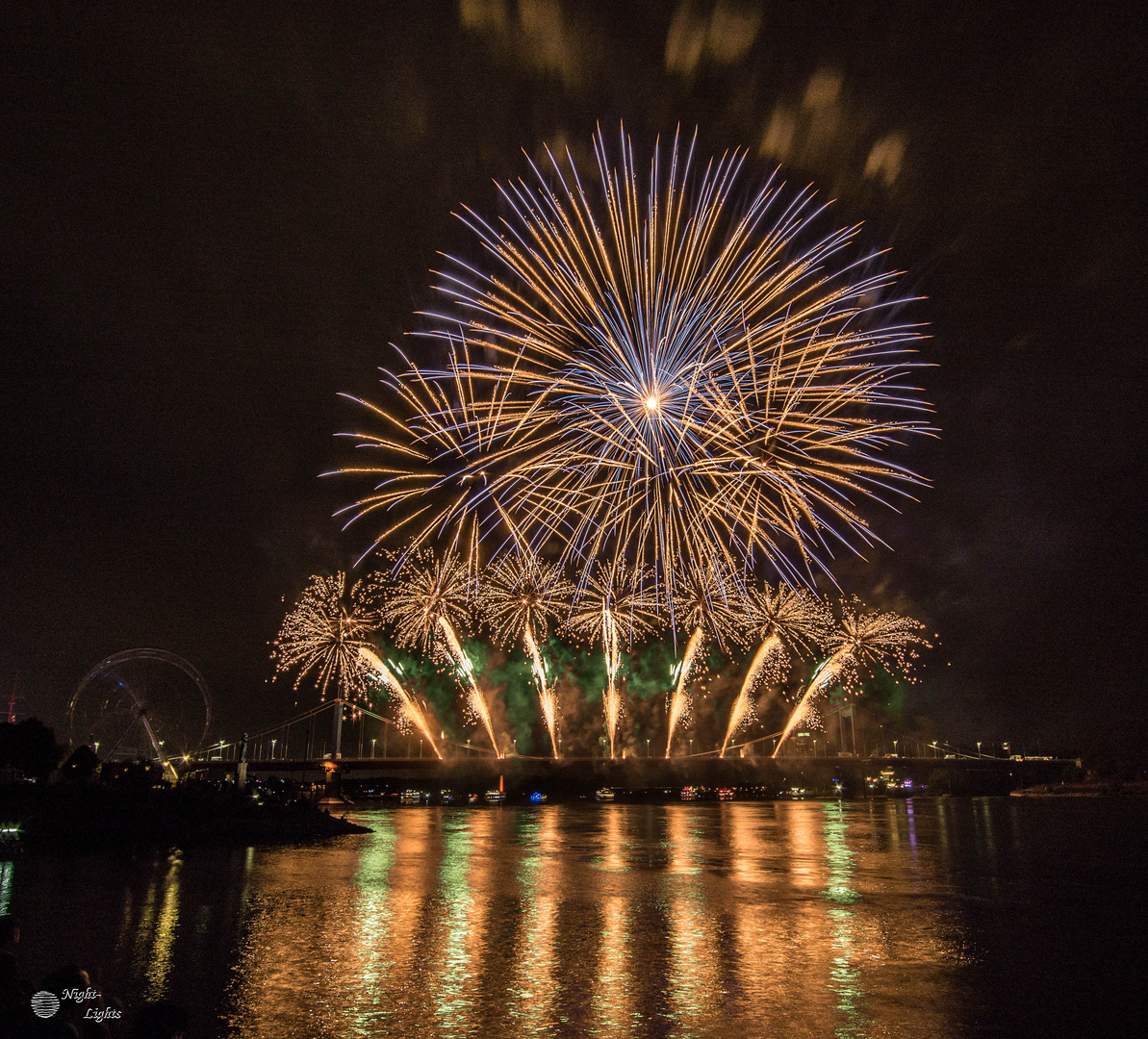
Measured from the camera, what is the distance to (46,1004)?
630 centimetres

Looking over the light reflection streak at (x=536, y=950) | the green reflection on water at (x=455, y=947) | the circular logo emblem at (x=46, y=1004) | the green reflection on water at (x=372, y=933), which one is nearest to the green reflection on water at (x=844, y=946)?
the light reflection streak at (x=536, y=950)

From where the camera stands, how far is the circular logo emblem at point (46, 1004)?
6.27 m

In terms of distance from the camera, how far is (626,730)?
102562 mm

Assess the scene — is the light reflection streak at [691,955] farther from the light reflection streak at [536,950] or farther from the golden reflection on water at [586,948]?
the light reflection streak at [536,950]

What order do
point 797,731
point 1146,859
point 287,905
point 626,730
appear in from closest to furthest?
point 287,905 → point 1146,859 → point 626,730 → point 797,731

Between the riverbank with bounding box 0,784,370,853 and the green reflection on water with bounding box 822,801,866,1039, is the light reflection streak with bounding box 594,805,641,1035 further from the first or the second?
the riverbank with bounding box 0,784,370,853

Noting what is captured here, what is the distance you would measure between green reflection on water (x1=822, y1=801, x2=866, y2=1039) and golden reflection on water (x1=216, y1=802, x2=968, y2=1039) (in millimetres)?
52

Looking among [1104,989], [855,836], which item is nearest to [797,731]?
[855,836]

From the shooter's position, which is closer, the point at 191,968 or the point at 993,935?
the point at 191,968

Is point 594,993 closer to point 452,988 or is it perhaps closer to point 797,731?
point 452,988

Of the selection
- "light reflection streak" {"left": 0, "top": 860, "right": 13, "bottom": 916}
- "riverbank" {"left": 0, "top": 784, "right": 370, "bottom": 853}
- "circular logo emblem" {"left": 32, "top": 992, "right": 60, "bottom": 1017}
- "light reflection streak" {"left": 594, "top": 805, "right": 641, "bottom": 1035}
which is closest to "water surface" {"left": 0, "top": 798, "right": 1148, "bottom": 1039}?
"light reflection streak" {"left": 594, "top": 805, "right": 641, "bottom": 1035}

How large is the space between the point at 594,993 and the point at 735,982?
205 centimetres

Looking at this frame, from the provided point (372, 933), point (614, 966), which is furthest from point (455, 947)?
point (614, 966)

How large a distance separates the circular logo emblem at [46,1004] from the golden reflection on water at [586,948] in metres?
3.65
